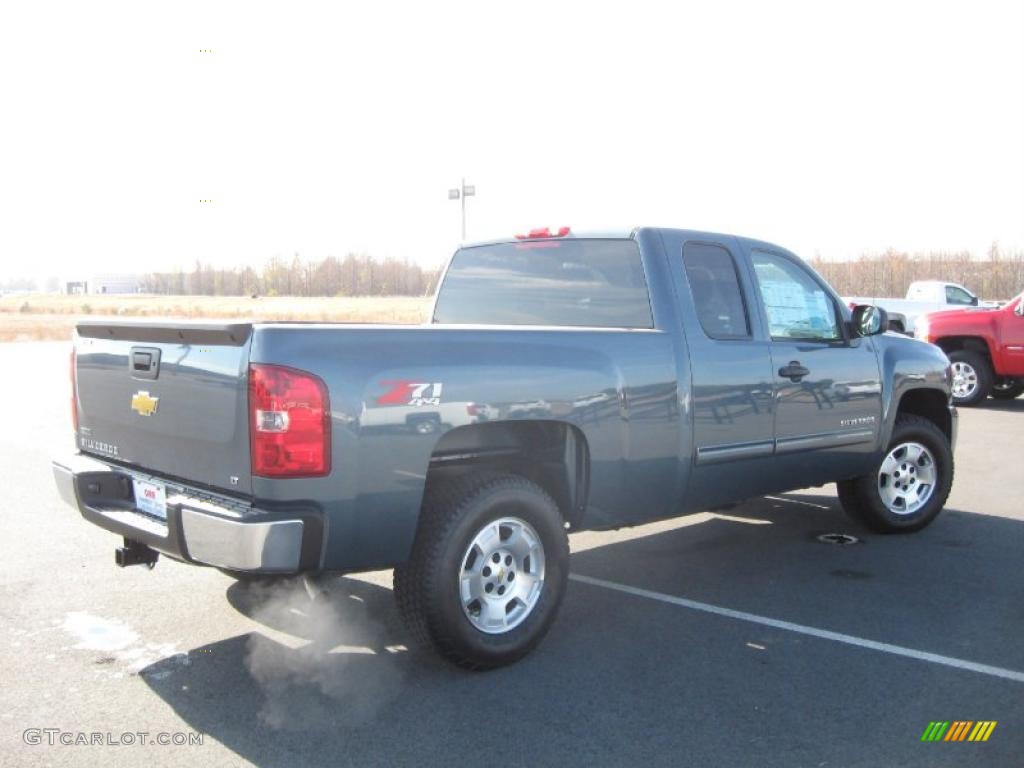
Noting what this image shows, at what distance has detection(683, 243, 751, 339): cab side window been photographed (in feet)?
17.6

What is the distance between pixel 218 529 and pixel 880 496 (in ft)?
15.8

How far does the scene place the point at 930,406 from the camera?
23.7 ft

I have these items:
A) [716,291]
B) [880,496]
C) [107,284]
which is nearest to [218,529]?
[716,291]

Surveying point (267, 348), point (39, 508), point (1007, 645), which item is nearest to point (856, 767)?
point (1007, 645)

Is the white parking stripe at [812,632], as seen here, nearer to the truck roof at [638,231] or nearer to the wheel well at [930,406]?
the truck roof at [638,231]

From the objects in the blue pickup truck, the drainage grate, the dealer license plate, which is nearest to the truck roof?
the blue pickup truck

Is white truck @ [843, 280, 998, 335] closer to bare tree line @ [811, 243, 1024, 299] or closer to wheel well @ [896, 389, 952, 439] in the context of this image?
wheel well @ [896, 389, 952, 439]

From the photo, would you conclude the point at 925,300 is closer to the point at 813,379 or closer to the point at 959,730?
the point at 813,379

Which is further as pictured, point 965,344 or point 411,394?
point 965,344

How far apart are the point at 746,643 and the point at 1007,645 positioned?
1.24 metres

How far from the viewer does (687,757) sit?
11.6ft

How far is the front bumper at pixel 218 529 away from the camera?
3.63 m

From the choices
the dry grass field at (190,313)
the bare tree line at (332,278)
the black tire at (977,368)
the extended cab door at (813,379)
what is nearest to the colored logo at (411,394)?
the extended cab door at (813,379)

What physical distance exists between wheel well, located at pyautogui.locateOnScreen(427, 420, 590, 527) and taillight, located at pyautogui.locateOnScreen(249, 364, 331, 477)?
2.51 feet
